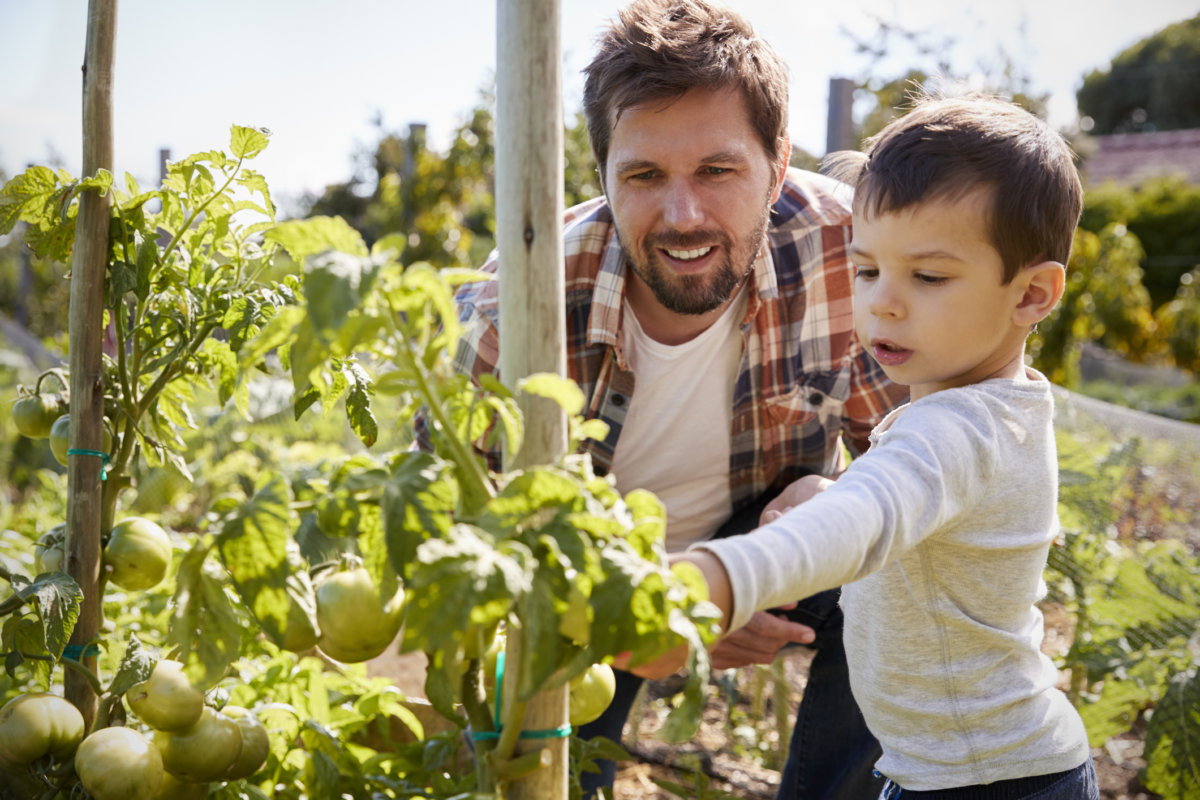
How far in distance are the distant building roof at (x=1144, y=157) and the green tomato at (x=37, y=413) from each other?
74.2ft

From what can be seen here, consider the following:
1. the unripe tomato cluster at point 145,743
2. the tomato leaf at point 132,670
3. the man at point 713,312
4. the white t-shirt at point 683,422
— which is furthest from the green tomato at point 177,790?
the white t-shirt at point 683,422

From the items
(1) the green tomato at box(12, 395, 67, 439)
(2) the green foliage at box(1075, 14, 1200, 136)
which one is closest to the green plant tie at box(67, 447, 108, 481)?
(1) the green tomato at box(12, 395, 67, 439)

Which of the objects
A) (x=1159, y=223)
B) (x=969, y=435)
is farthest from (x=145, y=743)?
(x=1159, y=223)

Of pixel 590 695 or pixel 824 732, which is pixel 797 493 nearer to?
pixel 824 732

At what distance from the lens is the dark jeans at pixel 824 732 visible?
1.77 metres

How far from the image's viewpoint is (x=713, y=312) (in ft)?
6.61

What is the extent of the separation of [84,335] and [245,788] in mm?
590

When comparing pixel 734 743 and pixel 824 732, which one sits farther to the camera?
pixel 734 743

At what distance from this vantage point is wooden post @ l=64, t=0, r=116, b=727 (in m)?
1.14

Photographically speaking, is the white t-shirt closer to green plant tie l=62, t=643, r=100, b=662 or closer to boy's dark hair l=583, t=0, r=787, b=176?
boy's dark hair l=583, t=0, r=787, b=176

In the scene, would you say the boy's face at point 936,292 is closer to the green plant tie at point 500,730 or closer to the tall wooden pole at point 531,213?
the tall wooden pole at point 531,213

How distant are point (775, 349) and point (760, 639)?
69 cm

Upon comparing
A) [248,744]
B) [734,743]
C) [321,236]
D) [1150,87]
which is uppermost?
[1150,87]

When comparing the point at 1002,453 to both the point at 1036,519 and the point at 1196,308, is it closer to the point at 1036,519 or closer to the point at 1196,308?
the point at 1036,519
